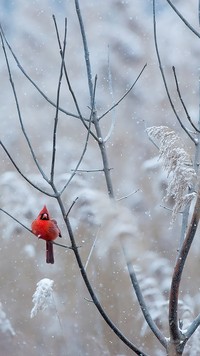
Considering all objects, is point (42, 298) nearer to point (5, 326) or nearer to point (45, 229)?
point (45, 229)

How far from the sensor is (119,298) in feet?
7.95

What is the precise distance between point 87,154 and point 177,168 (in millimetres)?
1548

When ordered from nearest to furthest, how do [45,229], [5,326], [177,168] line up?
[177,168]
[45,229]
[5,326]

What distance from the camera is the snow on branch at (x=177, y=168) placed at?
92cm

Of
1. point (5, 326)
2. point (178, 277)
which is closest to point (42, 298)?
point (178, 277)

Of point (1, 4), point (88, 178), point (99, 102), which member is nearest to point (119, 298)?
point (88, 178)

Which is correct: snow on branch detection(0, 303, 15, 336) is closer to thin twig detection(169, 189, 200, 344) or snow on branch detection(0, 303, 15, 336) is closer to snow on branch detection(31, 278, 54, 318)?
snow on branch detection(31, 278, 54, 318)

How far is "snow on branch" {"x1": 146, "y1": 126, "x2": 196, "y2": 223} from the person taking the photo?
92 cm

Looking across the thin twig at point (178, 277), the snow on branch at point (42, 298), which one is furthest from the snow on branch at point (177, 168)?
the snow on branch at point (42, 298)

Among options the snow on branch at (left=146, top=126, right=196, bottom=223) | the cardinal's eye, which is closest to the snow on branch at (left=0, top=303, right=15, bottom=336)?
the cardinal's eye

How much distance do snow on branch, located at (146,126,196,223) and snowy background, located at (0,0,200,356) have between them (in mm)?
1434

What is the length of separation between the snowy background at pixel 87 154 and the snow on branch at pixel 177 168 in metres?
1.43

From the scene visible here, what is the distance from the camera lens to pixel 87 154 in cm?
246

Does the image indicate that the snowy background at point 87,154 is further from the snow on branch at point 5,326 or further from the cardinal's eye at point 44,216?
the cardinal's eye at point 44,216
